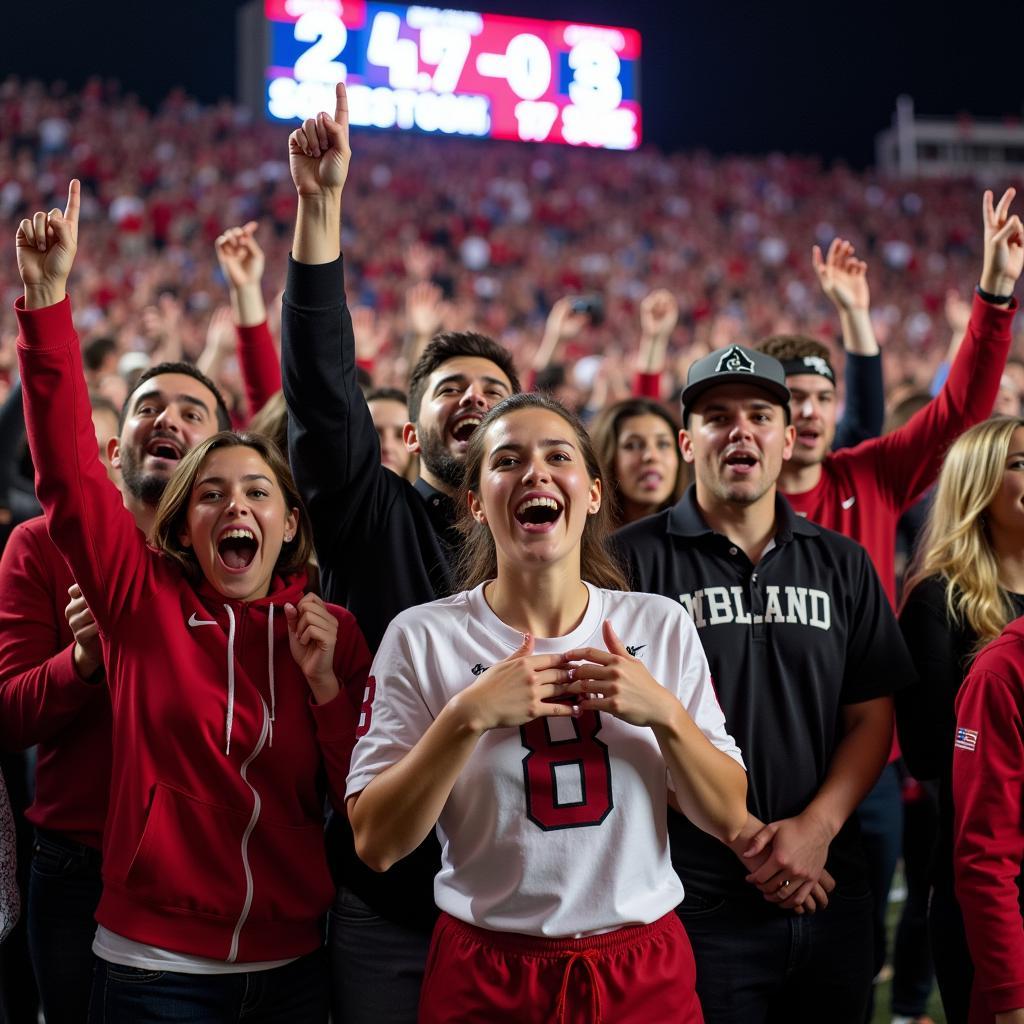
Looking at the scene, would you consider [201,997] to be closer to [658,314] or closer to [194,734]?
[194,734]

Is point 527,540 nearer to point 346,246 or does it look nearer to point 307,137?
point 307,137

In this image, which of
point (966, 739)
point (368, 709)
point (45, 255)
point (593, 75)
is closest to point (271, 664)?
point (368, 709)

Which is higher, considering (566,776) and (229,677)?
(229,677)

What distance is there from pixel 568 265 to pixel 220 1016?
14.1 metres

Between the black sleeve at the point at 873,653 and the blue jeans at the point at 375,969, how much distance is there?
0.95 m

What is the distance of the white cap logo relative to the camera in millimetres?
2355

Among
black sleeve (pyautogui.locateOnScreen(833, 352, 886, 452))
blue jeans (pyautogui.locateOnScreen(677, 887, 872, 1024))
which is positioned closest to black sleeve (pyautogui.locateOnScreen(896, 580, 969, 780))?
blue jeans (pyautogui.locateOnScreen(677, 887, 872, 1024))

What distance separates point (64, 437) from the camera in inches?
76.5

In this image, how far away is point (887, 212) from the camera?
19.2m

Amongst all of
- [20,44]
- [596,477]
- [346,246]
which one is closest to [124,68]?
[20,44]

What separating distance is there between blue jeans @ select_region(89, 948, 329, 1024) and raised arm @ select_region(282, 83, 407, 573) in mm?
802

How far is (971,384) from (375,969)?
2145 millimetres

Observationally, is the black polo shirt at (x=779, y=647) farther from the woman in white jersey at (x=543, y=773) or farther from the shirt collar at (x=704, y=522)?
the woman in white jersey at (x=543, y=773)

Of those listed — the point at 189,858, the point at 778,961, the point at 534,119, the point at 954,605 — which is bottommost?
the point at 778,961
